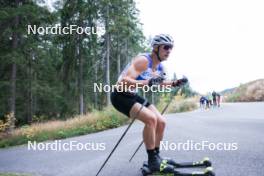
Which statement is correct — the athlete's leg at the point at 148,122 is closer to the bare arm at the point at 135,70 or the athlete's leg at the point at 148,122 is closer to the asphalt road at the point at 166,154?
the bare arm at the point at 135,70

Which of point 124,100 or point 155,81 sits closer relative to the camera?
point 155,81

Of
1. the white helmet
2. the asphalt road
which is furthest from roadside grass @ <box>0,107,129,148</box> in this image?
the white helmet

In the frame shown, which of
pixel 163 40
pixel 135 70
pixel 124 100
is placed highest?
pixel 163 40

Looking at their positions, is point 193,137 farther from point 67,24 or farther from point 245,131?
point 67,24

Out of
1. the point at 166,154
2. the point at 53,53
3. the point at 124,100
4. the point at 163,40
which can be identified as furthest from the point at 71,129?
the point at 53,53

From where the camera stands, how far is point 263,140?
342 inches

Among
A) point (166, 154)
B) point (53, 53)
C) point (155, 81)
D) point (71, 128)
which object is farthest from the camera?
point (53, 53)

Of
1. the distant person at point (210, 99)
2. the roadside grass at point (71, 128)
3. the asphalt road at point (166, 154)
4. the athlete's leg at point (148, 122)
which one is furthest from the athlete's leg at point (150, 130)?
the distant person at point (210, 99)

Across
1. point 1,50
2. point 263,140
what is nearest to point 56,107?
point 1,50

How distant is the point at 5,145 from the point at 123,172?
10312 mm

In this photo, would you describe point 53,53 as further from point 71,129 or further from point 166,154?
point 166,154

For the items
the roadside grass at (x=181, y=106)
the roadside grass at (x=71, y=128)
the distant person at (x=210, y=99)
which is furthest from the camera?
the distant person at (x=210, y=99)

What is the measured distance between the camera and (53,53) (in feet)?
92.0

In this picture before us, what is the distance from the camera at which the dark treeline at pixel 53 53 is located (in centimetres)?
2111
